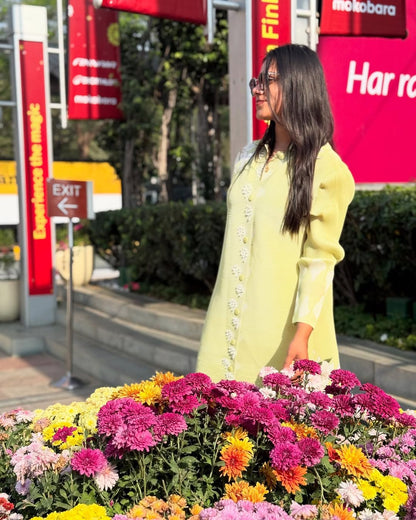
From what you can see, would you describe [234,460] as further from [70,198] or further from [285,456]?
[70,198]

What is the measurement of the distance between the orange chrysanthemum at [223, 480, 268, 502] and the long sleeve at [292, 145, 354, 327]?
585mm

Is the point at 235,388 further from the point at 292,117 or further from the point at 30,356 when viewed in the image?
the point at 30,356

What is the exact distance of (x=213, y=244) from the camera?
27.2 ft

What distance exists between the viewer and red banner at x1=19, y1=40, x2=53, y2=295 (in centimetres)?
952

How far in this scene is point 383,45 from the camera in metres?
8.09

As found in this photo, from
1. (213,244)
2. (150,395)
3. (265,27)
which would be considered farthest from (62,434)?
(213,244)

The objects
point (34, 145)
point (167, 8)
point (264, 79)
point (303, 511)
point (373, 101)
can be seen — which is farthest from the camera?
point (34, 145)

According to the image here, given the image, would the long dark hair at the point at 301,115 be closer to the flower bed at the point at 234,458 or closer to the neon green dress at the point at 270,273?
the neon green dress at the point at 270,273

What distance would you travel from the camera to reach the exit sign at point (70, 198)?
694 cm

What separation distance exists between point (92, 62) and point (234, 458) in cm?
893

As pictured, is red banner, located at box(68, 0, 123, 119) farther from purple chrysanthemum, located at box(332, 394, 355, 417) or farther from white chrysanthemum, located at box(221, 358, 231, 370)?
purple chrysanthemum, located at box(332, 394, 355, 417)

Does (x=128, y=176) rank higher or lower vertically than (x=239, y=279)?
higher

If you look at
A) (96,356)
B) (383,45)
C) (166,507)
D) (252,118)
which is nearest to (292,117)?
(166,507)

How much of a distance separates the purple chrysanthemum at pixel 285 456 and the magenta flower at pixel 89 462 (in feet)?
1.42
